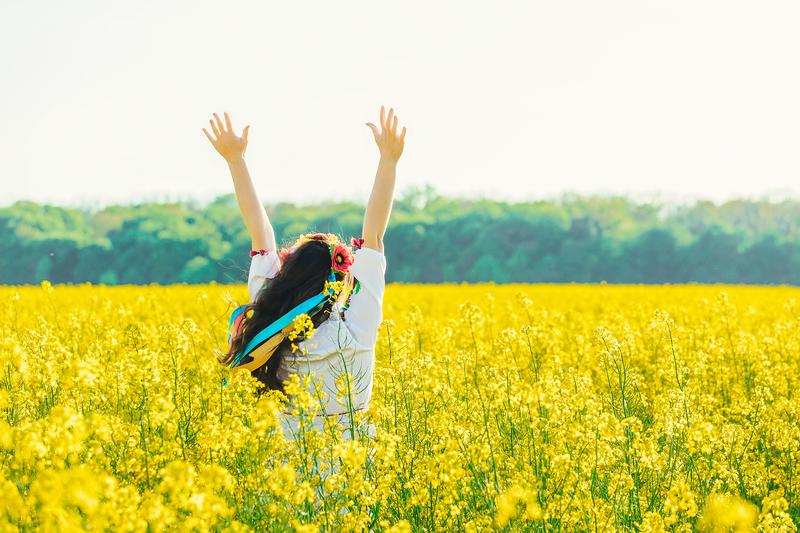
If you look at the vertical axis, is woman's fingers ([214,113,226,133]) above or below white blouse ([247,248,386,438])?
above

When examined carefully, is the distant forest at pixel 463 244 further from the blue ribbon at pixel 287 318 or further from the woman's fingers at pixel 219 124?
the blue ribbon at pixel 287 318

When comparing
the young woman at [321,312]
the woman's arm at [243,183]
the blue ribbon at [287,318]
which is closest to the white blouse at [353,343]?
the young woman at [321,312]

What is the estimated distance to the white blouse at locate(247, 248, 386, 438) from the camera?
423 cm

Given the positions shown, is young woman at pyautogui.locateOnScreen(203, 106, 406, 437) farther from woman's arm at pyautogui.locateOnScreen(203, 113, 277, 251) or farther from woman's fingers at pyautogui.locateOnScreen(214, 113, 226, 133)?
woman's fingers at pyautogui.locateOnScreen(214, 113, 226, 133)

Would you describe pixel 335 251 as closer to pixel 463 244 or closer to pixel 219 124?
pixel 219 124

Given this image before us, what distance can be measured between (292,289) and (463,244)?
48.9 meters

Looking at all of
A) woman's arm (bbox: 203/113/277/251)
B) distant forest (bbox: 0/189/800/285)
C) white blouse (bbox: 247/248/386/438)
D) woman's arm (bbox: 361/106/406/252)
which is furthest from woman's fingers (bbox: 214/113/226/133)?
distant forest (bbox: 0/189/800/285)

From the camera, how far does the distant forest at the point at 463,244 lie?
44.2 meters

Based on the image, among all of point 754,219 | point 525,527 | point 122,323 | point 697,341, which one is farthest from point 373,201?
point 754,219

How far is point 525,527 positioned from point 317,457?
0.89 meters

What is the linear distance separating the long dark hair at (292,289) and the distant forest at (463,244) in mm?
39170

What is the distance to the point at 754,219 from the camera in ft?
195

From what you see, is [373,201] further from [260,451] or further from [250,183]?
[260,451]

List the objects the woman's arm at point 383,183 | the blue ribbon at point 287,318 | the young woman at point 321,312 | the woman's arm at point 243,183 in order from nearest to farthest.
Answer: the blue ribbon at point 287,318 → the young woman at point 321,312 → the woman's arm at point 383,183 → the woman's arm at point 243,183
